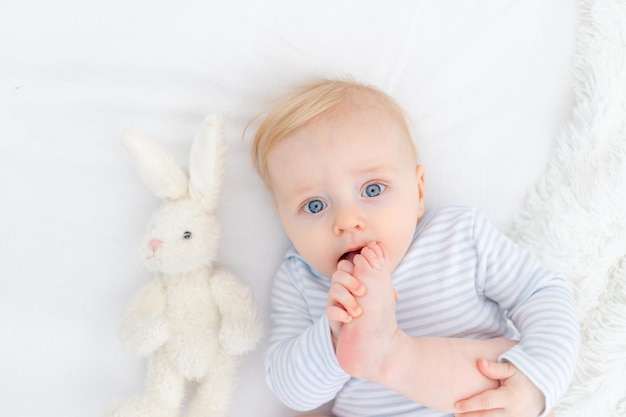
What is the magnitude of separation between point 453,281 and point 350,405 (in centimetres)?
29

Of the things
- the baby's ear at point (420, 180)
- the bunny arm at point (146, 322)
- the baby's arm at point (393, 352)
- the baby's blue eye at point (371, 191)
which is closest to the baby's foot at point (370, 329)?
the baby's arm at point (393, 352)

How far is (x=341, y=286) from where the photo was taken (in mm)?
1044

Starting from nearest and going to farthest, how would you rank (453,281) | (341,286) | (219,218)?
1. (341,286)
2. (453,281)
3. (219,218)

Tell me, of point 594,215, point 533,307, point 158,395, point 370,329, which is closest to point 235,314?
point 158,395

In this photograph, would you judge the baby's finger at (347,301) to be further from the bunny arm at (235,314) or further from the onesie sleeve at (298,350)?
the bunny arm at (235,314)

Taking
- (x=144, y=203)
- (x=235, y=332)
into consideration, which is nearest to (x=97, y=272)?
(x=144, y=203)

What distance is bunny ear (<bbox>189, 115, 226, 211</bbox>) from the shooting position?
1188 millimetres

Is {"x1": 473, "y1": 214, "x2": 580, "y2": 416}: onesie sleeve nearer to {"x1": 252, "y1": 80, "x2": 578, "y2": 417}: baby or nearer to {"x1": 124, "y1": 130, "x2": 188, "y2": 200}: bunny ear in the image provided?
{"x1": 252, "y1": 80, "x2": 578, "y2": 417}: baby

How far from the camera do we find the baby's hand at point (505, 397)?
108cm

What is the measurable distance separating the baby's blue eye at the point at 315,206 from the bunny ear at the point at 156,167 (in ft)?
0.77

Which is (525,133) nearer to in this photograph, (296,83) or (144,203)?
(296,83)

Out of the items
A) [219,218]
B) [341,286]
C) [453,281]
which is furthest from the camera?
[219,218]

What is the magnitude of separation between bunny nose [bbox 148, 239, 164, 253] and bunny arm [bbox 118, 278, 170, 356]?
9 cm

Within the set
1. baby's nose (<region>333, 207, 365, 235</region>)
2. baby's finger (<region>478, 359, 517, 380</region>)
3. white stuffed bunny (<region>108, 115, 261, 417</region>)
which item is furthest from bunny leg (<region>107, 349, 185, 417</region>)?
baby's finger (<region>478, 359, 517, 380</region>)
